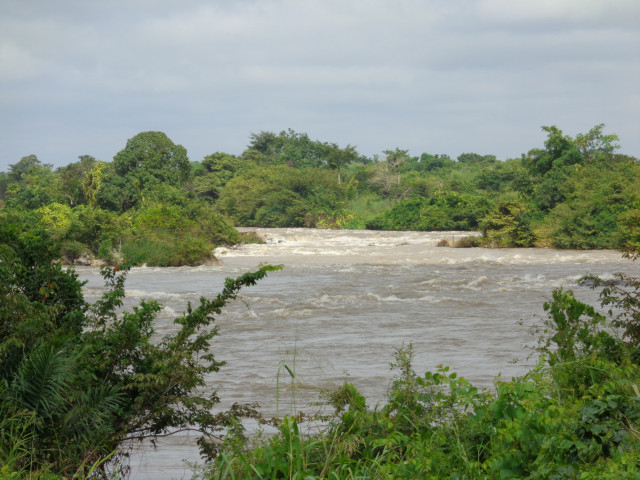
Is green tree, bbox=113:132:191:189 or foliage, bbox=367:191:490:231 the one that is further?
foliage, bbox=367:191:490:231

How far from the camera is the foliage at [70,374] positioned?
4641mm

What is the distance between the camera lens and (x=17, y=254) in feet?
18.9

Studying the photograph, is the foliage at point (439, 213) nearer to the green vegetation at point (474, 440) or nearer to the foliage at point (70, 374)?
the foliage at point (70, 374)

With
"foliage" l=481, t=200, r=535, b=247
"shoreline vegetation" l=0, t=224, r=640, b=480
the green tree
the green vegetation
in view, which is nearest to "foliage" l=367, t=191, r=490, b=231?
"foliage" l=481, t=200, r=535, b=247

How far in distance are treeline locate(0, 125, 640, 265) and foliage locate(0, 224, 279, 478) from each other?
0.60 meters

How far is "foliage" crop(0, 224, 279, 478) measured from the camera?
4641mm

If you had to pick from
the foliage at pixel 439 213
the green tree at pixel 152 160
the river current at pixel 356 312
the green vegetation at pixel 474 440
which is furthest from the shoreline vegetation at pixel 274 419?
the foliage at pixel 439 213

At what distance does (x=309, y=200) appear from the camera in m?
53.2

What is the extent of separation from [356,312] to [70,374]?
11.7m

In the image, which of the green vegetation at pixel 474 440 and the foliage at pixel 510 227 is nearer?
the green vegetation at pixel 474 440

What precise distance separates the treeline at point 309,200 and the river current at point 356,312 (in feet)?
5.44

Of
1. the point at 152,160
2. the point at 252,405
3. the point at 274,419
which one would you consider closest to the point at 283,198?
the point at 152,160

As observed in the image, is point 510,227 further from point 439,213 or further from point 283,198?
point 283,198

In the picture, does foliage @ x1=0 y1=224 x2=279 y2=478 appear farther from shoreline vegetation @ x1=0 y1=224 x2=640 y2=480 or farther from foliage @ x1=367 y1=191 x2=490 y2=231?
foliage @ x1=367 y1=191 x2=490 y2=231
